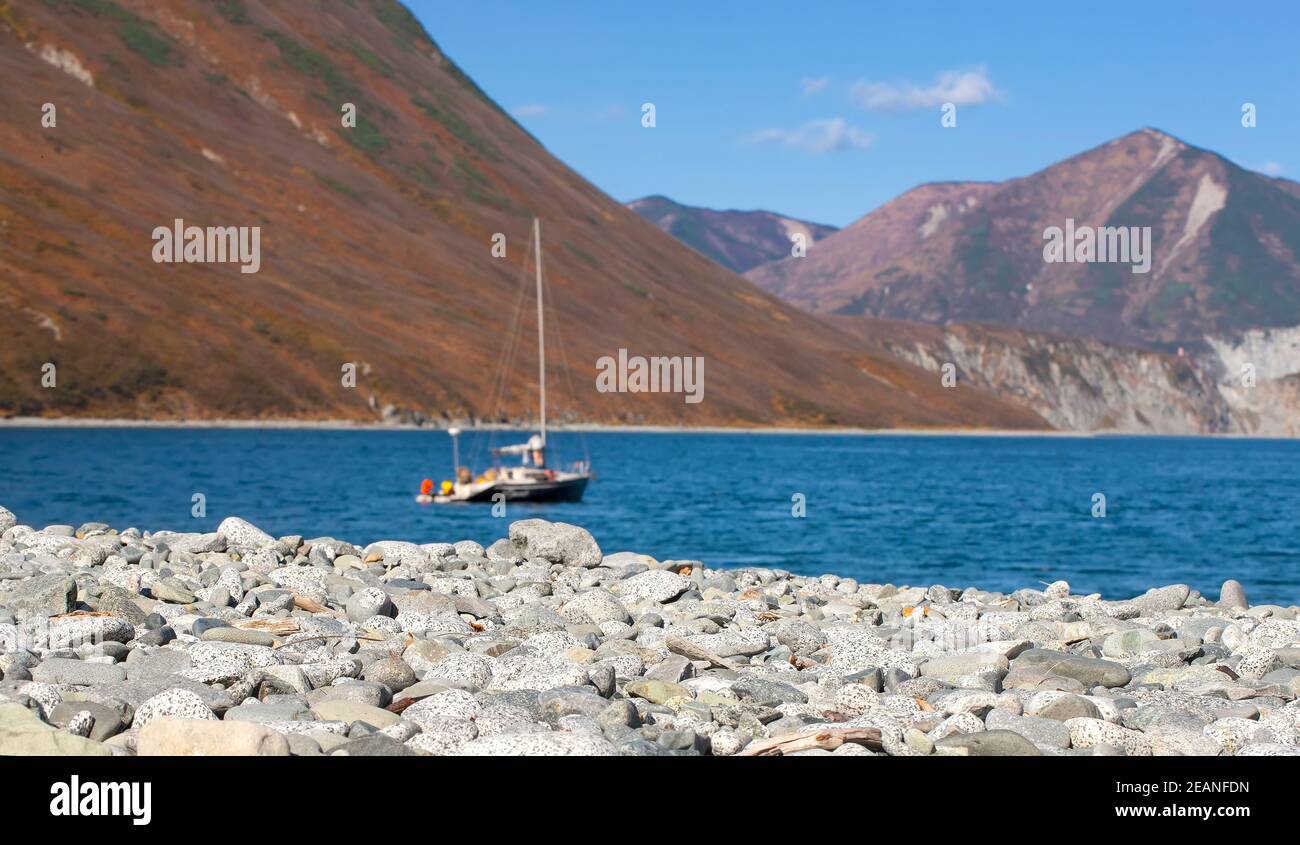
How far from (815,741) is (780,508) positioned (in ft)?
170

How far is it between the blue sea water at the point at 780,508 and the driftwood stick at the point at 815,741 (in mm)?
24362

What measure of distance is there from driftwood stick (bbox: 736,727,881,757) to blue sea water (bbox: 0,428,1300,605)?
24362mm

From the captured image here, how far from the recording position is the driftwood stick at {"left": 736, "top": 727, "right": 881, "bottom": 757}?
1020cm

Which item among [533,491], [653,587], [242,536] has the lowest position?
[533,491]

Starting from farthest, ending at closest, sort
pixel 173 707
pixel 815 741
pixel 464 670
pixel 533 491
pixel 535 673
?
1. pixel 533 491
2. pixel 464 670
3. pixel 535 673
4. pixel 173 707
5. pixel 815 741

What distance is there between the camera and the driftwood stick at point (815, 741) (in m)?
10.2

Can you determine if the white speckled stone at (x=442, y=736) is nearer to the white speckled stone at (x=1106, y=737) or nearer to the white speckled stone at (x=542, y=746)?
the white speckled stone at (x=542, y=746)

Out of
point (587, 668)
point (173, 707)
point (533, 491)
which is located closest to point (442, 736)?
point (173, 707)

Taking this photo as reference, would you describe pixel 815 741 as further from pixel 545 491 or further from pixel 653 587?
pixel 545 491

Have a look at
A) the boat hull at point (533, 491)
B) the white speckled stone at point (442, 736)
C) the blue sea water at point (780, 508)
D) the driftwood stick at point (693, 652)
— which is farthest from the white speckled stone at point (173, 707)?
the boat hull at point (533, 491)

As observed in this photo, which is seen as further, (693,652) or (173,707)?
(693,652)

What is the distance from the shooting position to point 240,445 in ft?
377

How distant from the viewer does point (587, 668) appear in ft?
41.8
